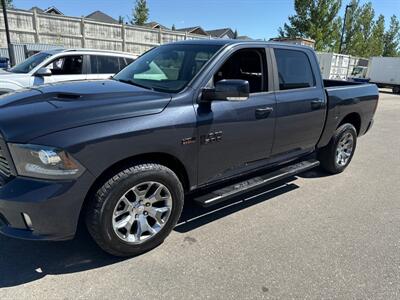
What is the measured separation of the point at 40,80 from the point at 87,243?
5.49 metres

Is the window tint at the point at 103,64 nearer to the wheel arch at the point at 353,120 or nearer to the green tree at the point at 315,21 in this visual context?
the wheel arch at the point at 353,120

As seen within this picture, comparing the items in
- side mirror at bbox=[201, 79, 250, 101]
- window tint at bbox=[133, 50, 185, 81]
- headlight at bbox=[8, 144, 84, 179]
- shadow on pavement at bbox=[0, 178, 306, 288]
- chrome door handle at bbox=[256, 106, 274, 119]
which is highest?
window tint at bbox=[133, 50, 185, 81]

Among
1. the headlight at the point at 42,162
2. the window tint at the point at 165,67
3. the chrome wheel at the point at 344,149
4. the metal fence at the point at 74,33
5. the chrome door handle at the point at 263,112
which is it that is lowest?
the chrome wheel at the point at 344,149

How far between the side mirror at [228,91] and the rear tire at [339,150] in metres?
2.55

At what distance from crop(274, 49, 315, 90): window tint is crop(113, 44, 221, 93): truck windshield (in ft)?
3.12

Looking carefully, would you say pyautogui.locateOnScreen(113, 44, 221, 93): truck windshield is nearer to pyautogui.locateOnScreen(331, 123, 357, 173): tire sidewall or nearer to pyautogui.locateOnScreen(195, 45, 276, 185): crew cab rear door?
pyautogui.locateOnScreen(195, 45, 276, 185): crew cab rear door

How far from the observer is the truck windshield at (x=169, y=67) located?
10.5 feet

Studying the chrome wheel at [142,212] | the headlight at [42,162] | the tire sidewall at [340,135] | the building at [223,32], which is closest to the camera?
the headlight at [42,162]

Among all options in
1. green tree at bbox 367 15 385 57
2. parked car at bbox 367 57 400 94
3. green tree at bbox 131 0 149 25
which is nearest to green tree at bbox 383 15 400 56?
green tree at bbox 367 15 385 57

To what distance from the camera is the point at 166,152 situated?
9.25 ft

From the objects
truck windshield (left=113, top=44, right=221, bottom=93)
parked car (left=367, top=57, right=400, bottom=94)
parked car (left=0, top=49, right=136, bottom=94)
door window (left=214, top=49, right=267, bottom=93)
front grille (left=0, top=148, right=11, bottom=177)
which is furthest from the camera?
parked car (left=367, top=57, right=400, bottom=94)

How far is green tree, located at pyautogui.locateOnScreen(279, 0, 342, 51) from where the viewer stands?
27750mm

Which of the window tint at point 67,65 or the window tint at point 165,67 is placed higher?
the window tint at point 165,67

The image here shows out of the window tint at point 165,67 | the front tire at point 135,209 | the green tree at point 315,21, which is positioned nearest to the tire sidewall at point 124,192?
the front tire at point 135,209
